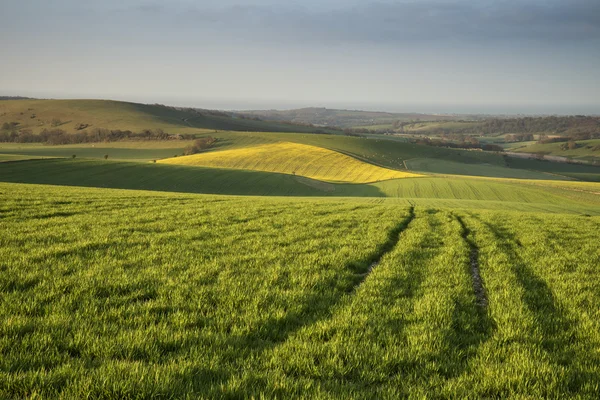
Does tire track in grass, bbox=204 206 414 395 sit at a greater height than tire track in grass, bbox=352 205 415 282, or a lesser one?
greater

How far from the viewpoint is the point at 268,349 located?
5.93 meters

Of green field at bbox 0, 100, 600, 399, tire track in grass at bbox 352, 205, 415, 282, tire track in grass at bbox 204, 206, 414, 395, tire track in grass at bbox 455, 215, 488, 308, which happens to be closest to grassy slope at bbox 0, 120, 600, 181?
tire track in grass at bbox 352, 205, 415, 282

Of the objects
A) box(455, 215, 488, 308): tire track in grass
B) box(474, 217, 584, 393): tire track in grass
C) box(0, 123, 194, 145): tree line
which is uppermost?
box(0, 123, 194, 145): tree line

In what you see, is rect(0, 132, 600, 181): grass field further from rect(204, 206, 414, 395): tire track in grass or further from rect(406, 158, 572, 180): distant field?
rect(204, 206, 414, 395): tire track in grass

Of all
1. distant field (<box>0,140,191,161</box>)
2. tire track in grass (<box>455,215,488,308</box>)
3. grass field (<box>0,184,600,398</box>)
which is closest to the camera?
grass field (<box>0,184,600,398</box>)

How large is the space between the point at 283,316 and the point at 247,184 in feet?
201

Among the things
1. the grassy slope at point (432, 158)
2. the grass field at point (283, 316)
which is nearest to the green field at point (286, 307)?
the grass field at point (283, 316)

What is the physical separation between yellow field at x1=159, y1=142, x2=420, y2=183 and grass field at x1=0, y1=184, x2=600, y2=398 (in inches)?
2793

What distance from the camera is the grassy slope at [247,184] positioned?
2339 inches

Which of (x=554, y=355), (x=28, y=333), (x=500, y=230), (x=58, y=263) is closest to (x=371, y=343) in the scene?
(x=554, y=355)

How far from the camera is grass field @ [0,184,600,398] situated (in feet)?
16.5

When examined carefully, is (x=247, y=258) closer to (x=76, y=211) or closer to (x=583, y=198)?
(x=76, y=211)

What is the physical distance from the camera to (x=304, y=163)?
99.2 metres

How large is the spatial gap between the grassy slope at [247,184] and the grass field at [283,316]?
1862 inches
